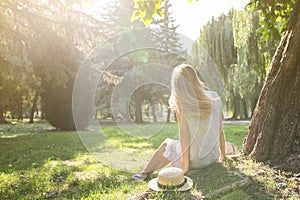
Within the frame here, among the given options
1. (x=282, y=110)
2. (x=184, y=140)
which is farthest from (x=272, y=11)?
(x=184, y=140)

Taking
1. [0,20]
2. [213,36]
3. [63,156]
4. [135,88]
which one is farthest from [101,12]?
[63,156]

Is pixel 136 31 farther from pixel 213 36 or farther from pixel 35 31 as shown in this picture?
pixel 35 31

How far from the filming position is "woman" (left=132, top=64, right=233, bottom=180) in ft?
10.8

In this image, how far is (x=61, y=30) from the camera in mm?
9750

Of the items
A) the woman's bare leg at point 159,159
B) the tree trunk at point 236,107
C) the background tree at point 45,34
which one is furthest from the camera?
the tree trunk at point 236,107

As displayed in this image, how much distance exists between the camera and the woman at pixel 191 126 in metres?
3.29

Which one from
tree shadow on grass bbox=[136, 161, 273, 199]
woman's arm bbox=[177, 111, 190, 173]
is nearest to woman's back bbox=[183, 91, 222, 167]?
woman's arm bbox=[177, 111, 190, 173]

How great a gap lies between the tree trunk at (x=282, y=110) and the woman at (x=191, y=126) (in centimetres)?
53

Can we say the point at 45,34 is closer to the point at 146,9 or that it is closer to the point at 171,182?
the point at 146,9

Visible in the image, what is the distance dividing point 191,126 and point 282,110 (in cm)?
111

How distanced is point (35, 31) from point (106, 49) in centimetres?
1081

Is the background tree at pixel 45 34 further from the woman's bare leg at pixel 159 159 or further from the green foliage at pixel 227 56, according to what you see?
the green foliage at pixel 227 56

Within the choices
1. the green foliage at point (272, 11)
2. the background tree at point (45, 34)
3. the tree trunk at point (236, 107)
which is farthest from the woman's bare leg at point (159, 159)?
the tree trunk at point (236, 107)

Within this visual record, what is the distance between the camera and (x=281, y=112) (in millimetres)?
3469
